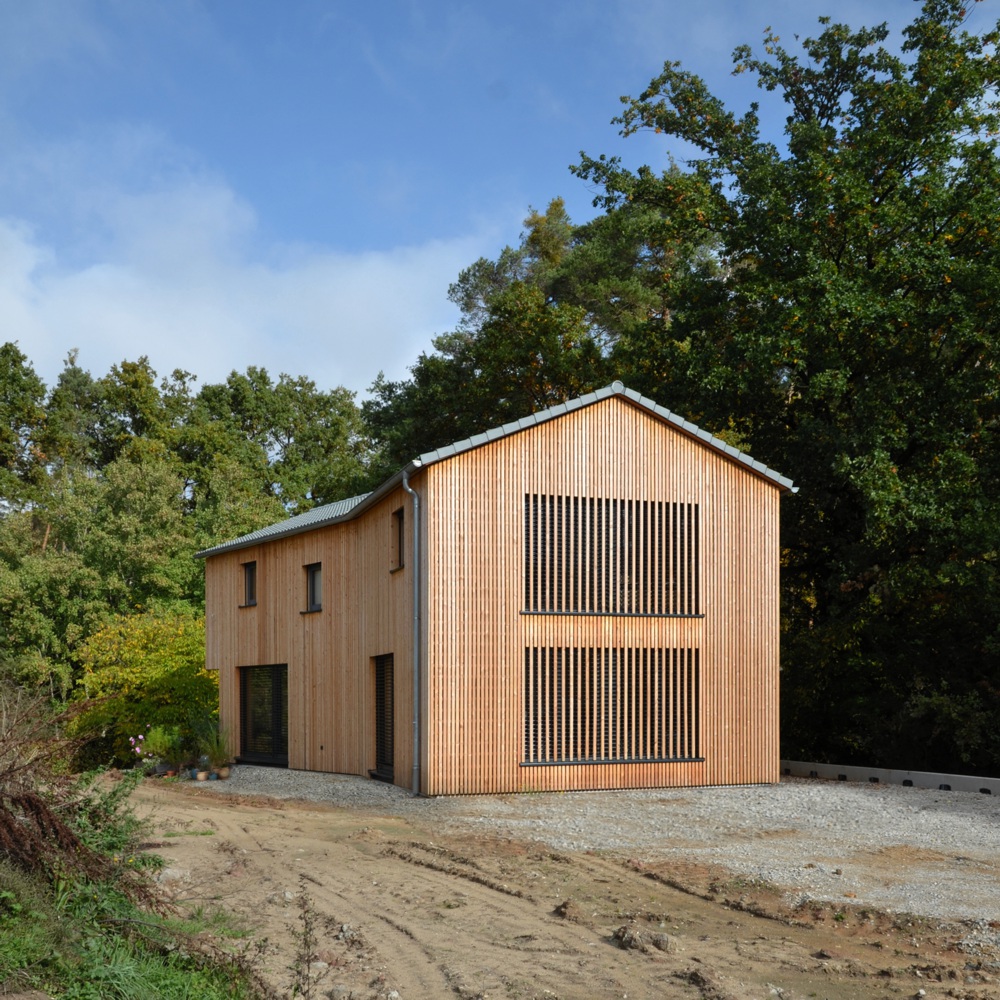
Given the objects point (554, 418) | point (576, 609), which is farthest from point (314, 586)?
point (554, 418)

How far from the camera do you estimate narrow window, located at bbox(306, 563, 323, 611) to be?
20797 mm

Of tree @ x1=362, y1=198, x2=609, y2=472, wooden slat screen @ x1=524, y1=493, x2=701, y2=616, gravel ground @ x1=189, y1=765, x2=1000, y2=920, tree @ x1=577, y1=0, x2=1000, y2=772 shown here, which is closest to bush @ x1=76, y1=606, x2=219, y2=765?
tree @ x1=362, y1=198, x2=609, y2=472

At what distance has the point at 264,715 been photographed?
22359mm

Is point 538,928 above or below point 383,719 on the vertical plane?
above

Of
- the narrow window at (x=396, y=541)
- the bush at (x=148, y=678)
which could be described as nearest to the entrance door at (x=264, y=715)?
the bush at (x=148, y=678)

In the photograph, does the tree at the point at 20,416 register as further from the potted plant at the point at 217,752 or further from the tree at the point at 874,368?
the tree at the point at 874,368

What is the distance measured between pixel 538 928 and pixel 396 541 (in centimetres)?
1081

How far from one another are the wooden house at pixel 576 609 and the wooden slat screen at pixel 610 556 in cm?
3

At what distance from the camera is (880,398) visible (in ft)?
66.6

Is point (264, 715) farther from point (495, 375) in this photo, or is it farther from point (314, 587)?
point (495, 375)

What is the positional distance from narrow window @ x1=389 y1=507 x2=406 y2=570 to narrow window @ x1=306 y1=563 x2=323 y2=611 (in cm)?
321

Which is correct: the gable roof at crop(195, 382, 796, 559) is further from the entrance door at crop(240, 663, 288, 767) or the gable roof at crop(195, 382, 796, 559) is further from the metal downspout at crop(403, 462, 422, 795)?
the entrance door at crop(240, 663, 288, 767)

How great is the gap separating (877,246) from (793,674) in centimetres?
823

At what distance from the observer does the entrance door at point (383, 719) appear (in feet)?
58.7
